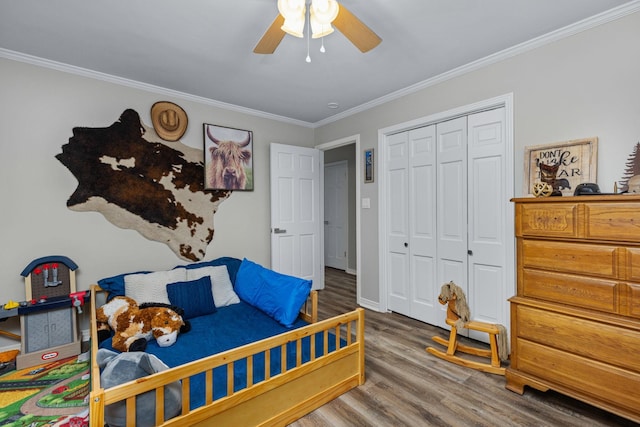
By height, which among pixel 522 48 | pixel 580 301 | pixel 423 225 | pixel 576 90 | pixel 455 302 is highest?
pixel 522 48

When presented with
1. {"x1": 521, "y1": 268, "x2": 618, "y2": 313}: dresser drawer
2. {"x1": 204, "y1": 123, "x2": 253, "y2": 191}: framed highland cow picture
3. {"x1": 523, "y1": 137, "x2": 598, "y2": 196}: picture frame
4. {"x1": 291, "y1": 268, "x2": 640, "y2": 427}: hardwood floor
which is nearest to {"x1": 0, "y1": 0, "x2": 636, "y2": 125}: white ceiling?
{"x1": 204, "y1": 123, "x2": 253, "y2": 191}: framed highland cow picture

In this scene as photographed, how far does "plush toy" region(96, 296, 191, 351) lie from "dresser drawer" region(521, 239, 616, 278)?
2449 millimetres

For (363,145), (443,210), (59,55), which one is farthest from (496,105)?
(59,55)

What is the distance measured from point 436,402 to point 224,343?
56.7 inches

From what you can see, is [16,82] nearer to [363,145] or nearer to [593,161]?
Result: [363,145]

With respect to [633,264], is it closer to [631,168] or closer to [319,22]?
[631,168]

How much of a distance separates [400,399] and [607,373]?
45.4 inches

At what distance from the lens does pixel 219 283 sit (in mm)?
2852

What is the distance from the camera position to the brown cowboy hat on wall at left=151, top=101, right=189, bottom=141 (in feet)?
10.3

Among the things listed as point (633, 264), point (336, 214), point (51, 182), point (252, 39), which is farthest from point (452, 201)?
point (51, 182)

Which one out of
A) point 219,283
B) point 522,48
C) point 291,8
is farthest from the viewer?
point 219,283

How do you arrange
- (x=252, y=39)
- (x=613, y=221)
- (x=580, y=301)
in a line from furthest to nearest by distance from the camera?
(x=252, y=39) → (x=580, y=301) → (x=613, y=221)

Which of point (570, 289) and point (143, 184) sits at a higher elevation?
point (143, 184)

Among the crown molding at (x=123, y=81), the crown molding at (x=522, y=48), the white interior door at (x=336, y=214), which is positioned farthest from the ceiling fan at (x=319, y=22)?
the white interior door at (x=336, y=214)
